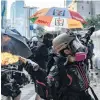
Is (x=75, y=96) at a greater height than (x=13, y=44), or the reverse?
(x=13, y=44)

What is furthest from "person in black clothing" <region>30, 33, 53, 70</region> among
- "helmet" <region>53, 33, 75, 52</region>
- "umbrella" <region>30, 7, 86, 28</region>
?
"helmet" <region>53, 33, 75, 52</region>

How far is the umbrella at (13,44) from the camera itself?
3.69 meters

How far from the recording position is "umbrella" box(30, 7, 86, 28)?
8.56m

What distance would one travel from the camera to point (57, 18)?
9.44 metres

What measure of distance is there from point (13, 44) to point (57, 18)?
5.72m

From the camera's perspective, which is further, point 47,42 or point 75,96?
point 47,42

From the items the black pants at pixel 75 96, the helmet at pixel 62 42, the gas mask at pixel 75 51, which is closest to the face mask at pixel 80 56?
the gas mask at pixel 75 51

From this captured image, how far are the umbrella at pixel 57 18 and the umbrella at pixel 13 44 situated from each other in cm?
447

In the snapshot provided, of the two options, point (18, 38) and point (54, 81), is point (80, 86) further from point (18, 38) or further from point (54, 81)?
point (18, 38)

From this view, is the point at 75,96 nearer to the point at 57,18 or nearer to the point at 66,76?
the point at 66,76

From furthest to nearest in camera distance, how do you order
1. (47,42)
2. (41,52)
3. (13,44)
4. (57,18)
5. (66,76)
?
1. (57,18)
2. (41,52)
3. (47,42)
4. (13,44)
5. (66,76)

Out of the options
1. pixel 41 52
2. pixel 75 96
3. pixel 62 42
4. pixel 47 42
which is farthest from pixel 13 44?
pixel 41 52

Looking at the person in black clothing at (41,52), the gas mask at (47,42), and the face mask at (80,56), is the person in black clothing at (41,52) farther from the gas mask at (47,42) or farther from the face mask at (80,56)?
the face mask at (80,56)

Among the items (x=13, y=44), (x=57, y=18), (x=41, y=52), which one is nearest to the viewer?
(x=13, y=44)
